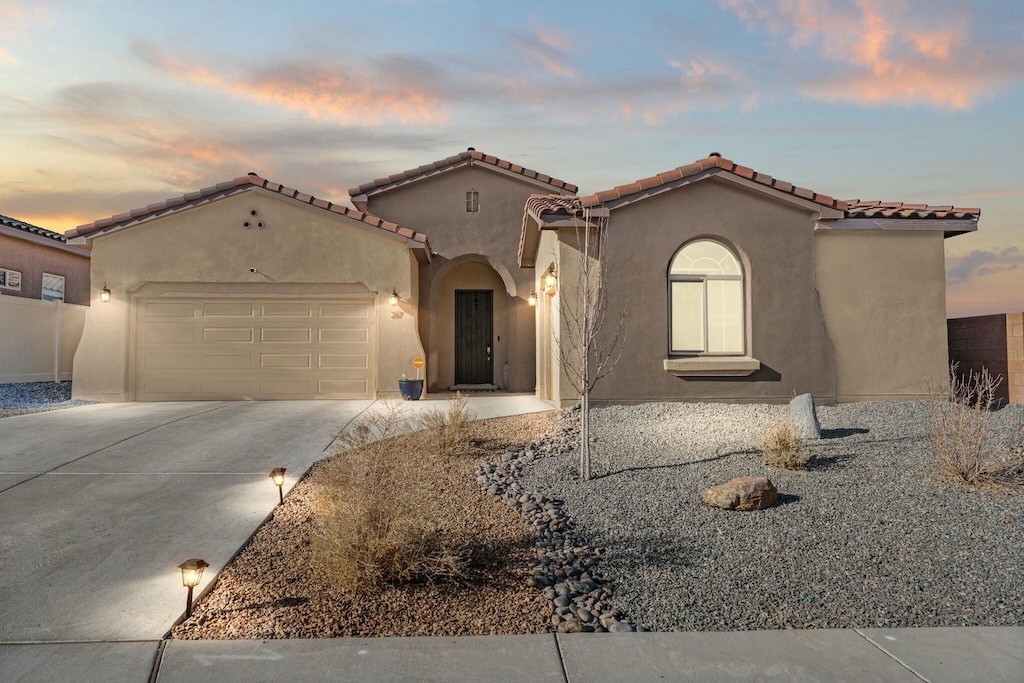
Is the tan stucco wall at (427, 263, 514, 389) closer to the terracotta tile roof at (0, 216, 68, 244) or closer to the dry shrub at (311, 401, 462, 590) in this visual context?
the terracotta tile roof at (0, 216, 68, 244)

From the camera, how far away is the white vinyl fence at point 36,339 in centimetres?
1499

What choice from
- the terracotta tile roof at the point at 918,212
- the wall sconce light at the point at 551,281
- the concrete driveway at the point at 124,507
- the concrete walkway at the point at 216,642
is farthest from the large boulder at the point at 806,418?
the concrete driveway at the point at 124,507

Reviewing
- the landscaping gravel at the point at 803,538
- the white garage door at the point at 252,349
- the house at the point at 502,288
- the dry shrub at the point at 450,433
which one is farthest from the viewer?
the white garage door at the point at 252,349

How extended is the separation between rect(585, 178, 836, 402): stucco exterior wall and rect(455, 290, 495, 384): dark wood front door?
7021 millimetres

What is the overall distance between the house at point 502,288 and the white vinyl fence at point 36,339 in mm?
3265

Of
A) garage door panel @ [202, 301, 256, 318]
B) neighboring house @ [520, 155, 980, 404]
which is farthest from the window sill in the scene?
garage door panel @ [202, 301, 256, 318]

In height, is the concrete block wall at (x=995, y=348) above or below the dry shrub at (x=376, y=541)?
above

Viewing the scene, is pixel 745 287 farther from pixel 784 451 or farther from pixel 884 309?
pixel 784 451

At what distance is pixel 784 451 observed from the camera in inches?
259

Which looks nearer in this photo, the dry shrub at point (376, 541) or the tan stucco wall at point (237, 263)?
the dry shrub at point (376, 541)

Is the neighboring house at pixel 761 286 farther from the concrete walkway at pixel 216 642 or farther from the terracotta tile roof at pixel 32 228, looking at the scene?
the terracotta tile roof at pixel 32 228

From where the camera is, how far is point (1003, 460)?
5.96 meters

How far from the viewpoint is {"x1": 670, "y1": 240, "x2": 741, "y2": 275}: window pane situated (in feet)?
34.9

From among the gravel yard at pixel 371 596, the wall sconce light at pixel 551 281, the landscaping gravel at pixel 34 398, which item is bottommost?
the gravel yard at pixel 371 596
